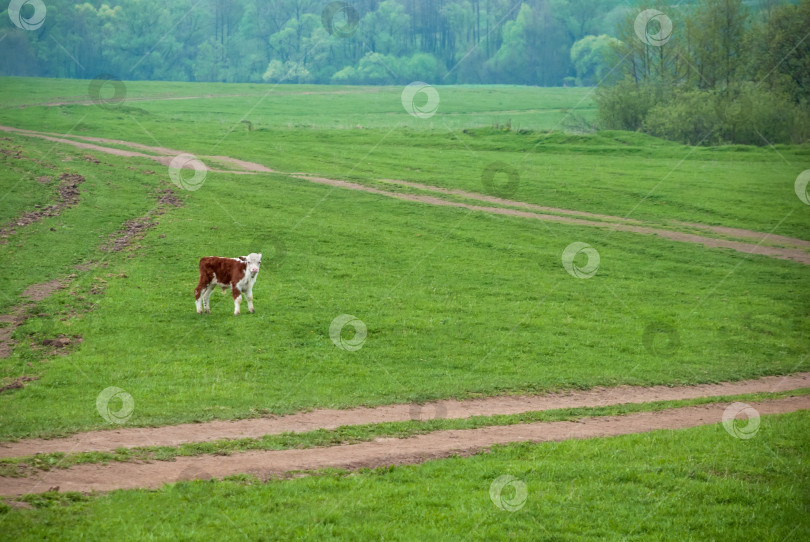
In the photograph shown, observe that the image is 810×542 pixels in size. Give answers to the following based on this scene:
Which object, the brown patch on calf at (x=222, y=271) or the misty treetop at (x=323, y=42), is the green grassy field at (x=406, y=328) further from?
the misty treetop at (x=323, y=42)

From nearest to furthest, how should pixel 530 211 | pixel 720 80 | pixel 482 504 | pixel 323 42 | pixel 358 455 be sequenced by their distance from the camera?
pixel 482 504, pixel 358 455, pixel 530 211, pixel 720 80, pixel 323 42

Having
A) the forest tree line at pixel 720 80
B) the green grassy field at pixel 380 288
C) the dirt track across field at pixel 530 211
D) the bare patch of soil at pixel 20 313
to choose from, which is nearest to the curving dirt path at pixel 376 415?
the green grassy field at pixel 380 288

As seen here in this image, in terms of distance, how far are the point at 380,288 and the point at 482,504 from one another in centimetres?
1754

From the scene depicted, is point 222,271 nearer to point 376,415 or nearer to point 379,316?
point 379,316

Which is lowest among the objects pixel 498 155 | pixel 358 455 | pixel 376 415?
pixel 358 455

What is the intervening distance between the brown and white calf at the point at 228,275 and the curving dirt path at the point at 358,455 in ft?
32.3

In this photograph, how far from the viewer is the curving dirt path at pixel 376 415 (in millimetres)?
14391

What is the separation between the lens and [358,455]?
569 inches

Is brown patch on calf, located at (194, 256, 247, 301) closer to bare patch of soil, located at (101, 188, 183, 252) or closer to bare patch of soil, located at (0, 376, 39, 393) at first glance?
bare patch of soil, located at (0, 376, 39, 393)

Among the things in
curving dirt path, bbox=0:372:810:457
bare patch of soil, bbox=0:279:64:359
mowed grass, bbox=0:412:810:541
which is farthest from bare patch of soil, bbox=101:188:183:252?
mowed grass, bbox=0:412:810:541

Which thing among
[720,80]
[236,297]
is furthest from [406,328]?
[720,80]

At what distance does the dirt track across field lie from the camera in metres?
39.5

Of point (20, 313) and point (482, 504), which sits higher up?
point (20, 313)

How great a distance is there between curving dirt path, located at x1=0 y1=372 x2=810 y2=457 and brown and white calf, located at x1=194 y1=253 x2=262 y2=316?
24.4 ft
